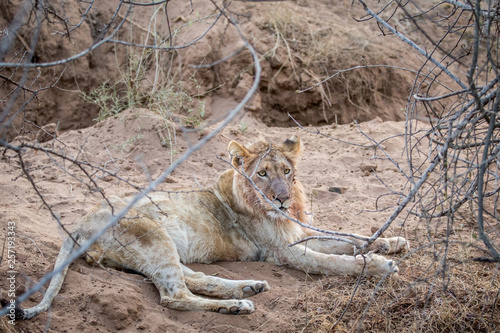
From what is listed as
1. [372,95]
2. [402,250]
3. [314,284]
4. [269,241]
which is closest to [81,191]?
[269,241]

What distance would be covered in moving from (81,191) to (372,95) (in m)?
6.49

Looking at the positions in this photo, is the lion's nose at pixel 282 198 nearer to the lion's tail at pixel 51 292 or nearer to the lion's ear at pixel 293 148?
the lion's ear at pixel 293 148

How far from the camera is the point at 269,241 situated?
484 centimetres

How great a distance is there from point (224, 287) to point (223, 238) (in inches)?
30.2

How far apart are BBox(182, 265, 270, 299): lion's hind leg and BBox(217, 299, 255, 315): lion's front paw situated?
230 millimetres

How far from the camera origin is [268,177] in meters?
4.80

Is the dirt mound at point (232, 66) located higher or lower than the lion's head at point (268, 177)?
higher

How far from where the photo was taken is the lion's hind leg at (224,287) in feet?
13.4

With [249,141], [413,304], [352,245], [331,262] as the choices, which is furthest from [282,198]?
[249,141]

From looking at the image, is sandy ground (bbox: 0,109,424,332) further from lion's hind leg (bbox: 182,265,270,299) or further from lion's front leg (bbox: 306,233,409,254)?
lion's front leg (bbox: 306,233,409,254)

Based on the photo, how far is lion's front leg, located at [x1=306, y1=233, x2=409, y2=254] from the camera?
4820mm

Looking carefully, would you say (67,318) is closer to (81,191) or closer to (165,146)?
(81,191)

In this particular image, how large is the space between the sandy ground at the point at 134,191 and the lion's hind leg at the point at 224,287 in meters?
0.11

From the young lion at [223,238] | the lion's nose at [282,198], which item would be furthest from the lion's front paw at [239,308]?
the lion's nose at [282,198]
